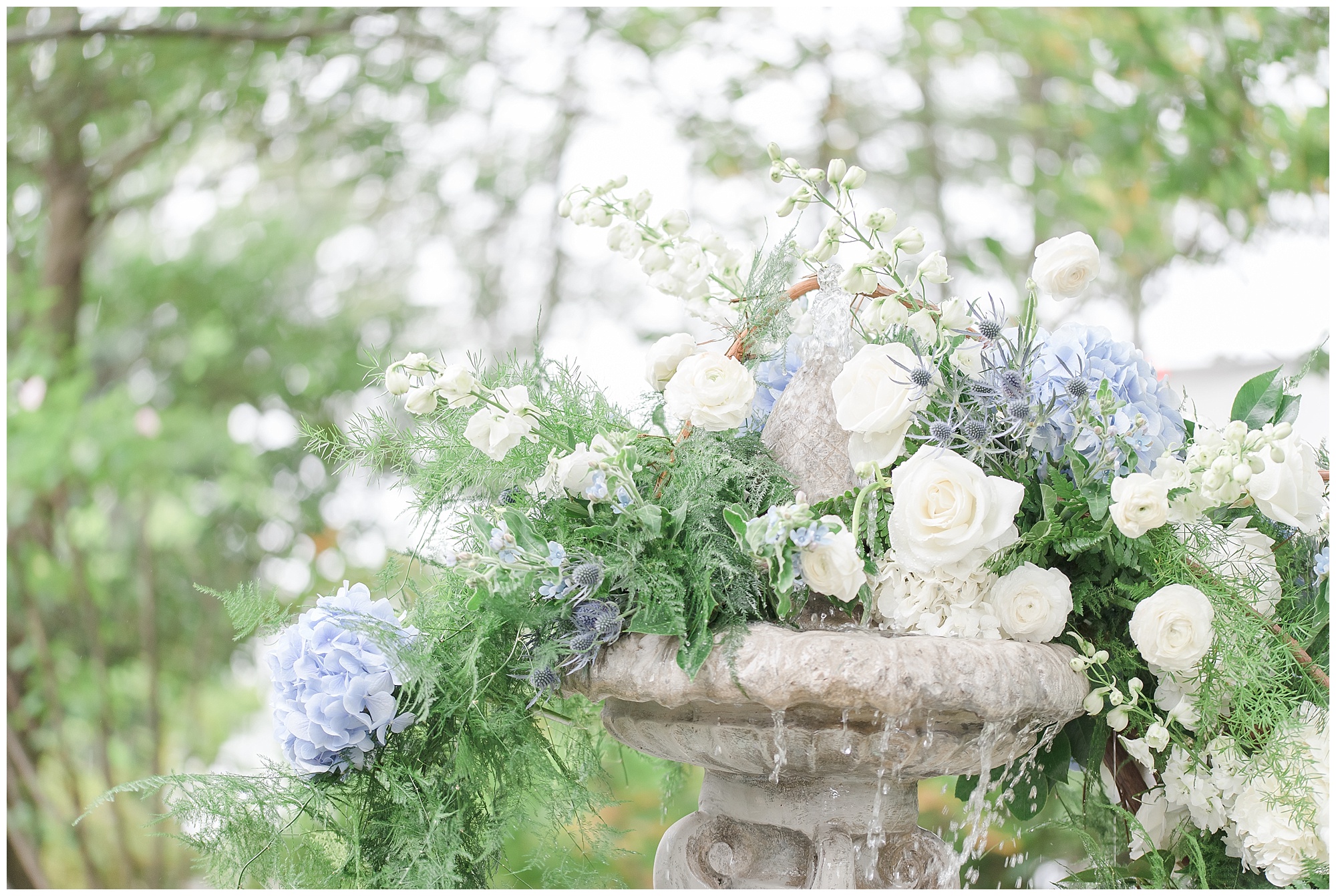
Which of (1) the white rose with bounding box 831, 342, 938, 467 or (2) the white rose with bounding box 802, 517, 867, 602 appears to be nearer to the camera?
(2) the white rose with bounding box 802, 517, 867, 602

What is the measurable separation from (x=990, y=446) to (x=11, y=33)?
3000mm

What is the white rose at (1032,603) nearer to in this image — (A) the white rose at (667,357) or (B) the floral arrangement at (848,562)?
(B) the floral arrangement at (848,562)

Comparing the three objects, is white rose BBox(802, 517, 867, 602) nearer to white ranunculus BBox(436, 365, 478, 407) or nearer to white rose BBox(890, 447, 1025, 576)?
white rose BBox(890, 447, 1025, 576)

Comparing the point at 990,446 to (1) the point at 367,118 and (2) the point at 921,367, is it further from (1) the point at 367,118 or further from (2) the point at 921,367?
(1) the point at 367,118

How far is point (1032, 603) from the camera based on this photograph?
107 cm

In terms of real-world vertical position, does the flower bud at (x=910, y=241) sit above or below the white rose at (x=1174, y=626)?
above

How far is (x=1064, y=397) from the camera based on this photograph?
1.10 m

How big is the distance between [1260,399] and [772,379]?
1.93ft

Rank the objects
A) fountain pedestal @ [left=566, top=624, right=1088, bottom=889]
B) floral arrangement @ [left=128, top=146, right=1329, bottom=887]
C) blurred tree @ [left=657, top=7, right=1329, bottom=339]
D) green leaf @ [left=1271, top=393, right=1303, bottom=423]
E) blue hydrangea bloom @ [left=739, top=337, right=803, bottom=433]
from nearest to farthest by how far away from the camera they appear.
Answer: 1. fountain pedestal @ [left=566, top=624, right=1088, bottom=889]
2. floral arrangement @ [left=128, top=146, right=1329, bottom=887]
3. green leaf @ [left=1271, top=393, right=1303, bottom=423]
4. blue hydrangea bloom @ [left=739, top=337, right=803, bottom=433]
5. blurred tree @ [left=657, top=7, right=1329, bottom=339]

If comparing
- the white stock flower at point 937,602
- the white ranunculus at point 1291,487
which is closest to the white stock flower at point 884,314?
the white stock flower at point 937,602

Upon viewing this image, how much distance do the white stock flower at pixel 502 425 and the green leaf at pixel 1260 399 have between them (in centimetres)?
85

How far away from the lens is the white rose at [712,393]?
108cm

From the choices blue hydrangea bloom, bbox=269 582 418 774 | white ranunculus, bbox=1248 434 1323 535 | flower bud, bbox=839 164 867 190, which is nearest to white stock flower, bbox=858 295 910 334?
flower bud, bbox=839 164 867 190

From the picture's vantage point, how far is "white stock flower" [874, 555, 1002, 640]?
3.47 ft
